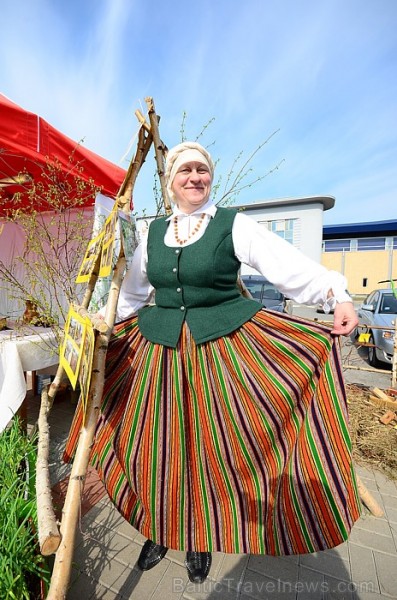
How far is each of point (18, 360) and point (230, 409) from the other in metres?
1.61

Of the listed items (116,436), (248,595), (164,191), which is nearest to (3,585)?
(116,436)

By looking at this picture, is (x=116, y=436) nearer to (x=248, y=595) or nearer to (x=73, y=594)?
(x=73, y=594)

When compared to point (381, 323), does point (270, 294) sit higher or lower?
higher

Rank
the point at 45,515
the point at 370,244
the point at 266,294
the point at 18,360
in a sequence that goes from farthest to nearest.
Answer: the point at 370,244 → the point at 266,294 → the point at 18,360 → the point at 45,515

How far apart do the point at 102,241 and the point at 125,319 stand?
1.28 ft

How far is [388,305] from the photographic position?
230 inches

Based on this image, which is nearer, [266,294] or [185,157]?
[185,157]

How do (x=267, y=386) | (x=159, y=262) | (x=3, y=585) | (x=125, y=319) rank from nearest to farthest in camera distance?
(x=3, y=585) < (x=267, y=386) < (x=159, y=262) < (x=125, y=319)

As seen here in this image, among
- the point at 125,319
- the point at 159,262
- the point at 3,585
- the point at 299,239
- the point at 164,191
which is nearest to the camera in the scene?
the point at 3,585

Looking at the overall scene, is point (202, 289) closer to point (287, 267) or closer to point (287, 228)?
point (287, 267)

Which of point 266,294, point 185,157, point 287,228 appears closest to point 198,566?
point 185,157

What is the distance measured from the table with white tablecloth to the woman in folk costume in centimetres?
103

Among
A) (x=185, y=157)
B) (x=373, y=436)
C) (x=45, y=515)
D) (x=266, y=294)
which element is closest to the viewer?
(x=45, y=515)

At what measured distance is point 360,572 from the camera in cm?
149
